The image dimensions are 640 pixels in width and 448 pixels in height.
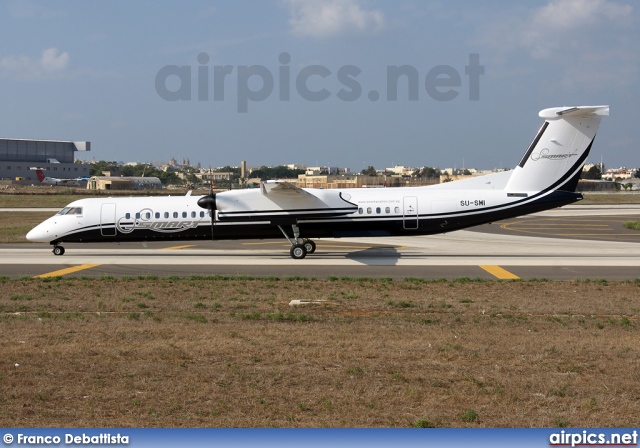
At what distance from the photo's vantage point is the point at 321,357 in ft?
40.0

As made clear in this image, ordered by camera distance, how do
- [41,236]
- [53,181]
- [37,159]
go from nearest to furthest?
[41,236]
[53,181]
[37,159]

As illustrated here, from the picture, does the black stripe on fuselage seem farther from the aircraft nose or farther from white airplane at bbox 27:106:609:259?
the aircraft nose

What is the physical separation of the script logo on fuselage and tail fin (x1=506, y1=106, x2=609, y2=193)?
14232 millimetres

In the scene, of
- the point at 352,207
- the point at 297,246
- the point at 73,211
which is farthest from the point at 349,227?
the point at 73,211

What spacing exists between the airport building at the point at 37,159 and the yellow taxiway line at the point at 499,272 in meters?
165

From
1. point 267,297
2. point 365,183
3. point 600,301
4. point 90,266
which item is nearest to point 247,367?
point 267,297

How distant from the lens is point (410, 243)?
36.1 m

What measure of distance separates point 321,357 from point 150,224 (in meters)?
19.5

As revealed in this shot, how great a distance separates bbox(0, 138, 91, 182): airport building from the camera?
176m

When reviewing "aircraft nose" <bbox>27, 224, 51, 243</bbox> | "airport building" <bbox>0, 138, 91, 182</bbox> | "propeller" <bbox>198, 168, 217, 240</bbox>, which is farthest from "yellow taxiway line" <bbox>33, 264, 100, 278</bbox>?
"airport building" <bbox>0, 138, 91, 182</bbox>

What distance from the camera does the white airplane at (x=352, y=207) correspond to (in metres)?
28.7

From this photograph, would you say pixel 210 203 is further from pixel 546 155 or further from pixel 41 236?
pixel 546 155

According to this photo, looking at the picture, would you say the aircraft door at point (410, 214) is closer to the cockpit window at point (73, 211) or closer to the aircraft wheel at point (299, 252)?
the aircraft wheel at point (299, 252)

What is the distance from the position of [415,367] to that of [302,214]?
18.5m
